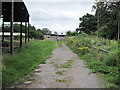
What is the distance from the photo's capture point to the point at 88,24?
61.1 meters

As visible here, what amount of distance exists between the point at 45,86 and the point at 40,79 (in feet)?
2.25

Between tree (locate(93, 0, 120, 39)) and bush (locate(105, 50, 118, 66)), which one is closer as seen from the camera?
bush (locate(105, 50, 118, 66))

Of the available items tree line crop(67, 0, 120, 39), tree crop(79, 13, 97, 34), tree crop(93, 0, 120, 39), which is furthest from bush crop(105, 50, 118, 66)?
tree crop(79, 13, 97, 34)

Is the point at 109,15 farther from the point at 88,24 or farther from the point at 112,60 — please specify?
the point at 112,60

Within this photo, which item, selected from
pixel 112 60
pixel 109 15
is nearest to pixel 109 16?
pixel 109 15

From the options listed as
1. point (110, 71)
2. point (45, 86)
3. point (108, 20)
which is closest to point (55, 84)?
point (45, 86)

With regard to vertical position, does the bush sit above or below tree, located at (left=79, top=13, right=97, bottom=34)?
below

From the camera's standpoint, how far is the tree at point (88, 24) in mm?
59025

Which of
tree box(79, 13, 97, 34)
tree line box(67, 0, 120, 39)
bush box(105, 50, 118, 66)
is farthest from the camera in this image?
tree box(79, 13, 97, 34)

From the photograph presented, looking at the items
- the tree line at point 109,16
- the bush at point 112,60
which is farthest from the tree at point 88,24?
the bush at point 112,60

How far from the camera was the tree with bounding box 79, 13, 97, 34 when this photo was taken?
59025 millimetres

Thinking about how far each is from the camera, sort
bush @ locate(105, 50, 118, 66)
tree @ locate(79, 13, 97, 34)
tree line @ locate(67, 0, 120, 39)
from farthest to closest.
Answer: tree @ locate(79, 13, 97, 34) → tree line @ locate(67, 0, 120, 39) → bush @ locate(105, 50, 118, 66)

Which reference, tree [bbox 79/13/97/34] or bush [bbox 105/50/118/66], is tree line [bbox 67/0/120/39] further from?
bush [bbox 105/50/118/66]

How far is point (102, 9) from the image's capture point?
37.0 metres
